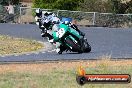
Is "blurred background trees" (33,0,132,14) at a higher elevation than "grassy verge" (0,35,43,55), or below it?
below

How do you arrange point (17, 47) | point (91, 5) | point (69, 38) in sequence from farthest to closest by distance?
1. point (91, 5)
2. point (17, 47)
3. point (69, 38)

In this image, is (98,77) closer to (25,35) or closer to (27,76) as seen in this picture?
(27,76)


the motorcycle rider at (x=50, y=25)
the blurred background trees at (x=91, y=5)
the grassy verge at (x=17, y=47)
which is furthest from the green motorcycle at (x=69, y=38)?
the blurred background trees at (x=91, y=5)

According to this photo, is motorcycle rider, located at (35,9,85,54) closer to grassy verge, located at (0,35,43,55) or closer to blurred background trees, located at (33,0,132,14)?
grassy verge, located at (0,35,43,55)

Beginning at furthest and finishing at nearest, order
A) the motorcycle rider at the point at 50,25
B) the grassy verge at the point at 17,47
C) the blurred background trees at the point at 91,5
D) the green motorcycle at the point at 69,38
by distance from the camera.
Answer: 1. the blurred background trees at the point at 91,5
2. the grassy verge at the point at 17,47
3. the motorcycle rider at the point at 50,25
4. the green motorcycle at the point at 69,38

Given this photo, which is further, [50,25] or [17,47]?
[17,47]

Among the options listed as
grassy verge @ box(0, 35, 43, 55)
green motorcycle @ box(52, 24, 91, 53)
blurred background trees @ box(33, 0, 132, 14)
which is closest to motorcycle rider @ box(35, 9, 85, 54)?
green motorcycle @ box(52, 24, 91, 53)

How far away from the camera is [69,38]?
17781 millimetres

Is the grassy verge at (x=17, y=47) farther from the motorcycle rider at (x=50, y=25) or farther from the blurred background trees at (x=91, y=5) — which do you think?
the blurred background trees at (x=91, y=5)

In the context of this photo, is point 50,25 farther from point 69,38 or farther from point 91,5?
point 91,5

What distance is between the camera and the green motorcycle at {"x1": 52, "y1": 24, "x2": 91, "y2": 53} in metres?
17.7

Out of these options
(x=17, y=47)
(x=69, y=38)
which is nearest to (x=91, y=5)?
(x=17, y=47)

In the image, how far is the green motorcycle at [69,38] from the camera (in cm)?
1766

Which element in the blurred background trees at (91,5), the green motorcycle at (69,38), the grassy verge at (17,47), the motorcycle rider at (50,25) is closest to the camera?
the green motorcycle at (69,38)
